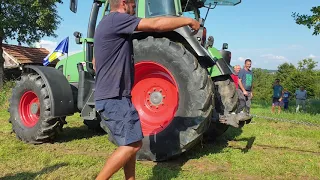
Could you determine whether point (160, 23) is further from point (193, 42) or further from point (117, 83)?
point (193, 42)

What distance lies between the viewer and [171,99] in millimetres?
4523

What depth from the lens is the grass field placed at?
384cm

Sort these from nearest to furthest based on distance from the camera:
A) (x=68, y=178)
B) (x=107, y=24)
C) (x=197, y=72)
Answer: (x=107, y=24), (x=68, y=178), (x=197, y=72)

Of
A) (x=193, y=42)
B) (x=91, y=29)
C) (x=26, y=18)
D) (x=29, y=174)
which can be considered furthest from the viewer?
(x=26, y=18)

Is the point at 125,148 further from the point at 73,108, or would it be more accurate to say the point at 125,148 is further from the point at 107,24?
the point at 73,108

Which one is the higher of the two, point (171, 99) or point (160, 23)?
point (160, 23)

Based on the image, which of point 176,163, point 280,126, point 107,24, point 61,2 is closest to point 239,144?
point 176,163

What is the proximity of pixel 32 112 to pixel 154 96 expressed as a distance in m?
2.30

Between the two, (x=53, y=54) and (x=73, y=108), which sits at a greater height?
(x=53, y=54)

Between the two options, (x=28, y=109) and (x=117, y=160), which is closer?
(x=117, y=160)

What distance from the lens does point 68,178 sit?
3668mm

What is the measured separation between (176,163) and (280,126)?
3.64 m

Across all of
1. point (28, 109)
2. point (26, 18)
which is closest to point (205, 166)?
point (28, 109)

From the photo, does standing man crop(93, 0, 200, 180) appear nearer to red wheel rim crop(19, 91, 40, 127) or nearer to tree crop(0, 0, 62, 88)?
red wheel rim crop(19, 91, 40, 127)
